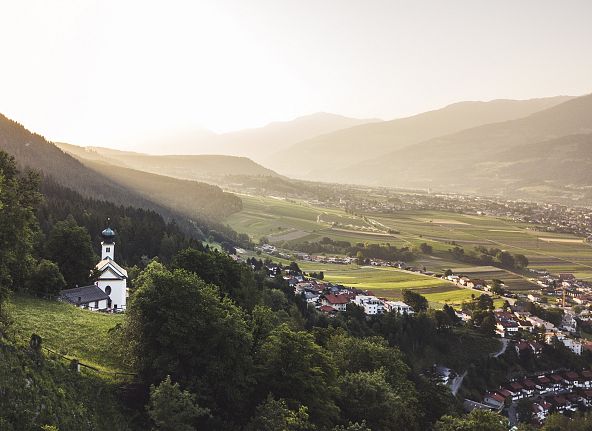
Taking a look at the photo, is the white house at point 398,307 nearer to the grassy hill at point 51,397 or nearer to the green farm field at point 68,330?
the green farm field at point 68,330

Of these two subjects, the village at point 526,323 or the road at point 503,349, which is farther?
the road at point 503,349

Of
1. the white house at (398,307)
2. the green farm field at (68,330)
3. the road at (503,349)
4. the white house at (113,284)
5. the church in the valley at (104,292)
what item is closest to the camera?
the green farm field at (68,330)

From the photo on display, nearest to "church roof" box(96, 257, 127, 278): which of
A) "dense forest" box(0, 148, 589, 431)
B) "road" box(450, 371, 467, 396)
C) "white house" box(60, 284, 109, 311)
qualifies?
"white house" box(60, 284, 109, 311)

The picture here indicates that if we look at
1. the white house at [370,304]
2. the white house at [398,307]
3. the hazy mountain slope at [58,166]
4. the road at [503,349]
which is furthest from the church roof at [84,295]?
the hazy mountain slope at [58,166]

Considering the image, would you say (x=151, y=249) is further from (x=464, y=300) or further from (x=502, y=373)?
(x=464, y=300)

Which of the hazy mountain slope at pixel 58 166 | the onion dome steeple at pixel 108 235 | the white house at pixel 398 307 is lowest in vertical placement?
the white house at pixel 398 307
